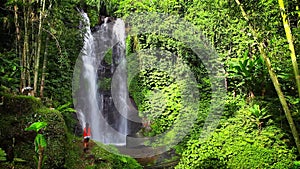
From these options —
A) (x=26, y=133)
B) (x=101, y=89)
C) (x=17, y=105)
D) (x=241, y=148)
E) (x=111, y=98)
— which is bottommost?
(x=241, y=148)

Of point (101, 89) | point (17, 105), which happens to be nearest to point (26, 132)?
Result: point (17, 105)

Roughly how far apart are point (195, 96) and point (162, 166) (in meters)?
2.18

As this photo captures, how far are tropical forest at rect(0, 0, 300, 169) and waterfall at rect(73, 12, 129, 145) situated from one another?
4cm

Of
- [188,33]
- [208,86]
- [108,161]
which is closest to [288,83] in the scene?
[208,86]

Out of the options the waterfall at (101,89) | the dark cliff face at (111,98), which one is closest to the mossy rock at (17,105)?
the waterfall at (101,89)

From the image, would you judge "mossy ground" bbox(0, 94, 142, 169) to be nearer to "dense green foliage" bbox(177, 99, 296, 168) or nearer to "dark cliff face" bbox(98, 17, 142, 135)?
"dense green foliage" bbox(177, 99, 296, 168)

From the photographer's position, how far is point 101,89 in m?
10.7

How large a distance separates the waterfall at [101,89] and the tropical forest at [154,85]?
0.04m

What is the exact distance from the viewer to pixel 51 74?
27.1ft

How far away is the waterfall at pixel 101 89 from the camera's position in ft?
32.4

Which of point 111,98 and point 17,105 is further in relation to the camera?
point 111,98

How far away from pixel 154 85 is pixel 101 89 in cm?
269

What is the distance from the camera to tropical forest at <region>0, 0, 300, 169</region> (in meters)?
4.47

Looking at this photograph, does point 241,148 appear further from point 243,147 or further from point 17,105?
point 17,105
